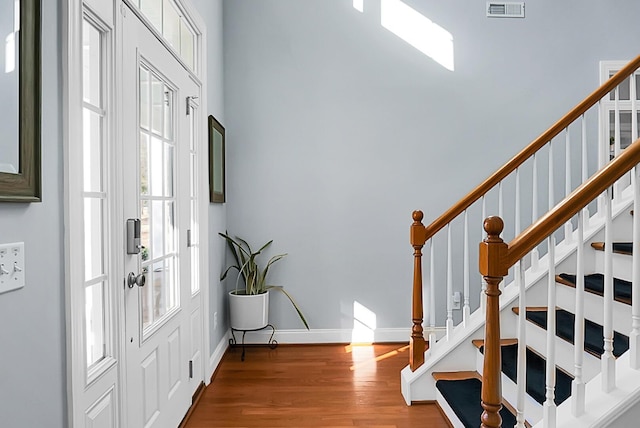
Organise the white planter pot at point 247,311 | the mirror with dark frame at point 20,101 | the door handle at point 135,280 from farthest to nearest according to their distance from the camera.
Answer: the white planter pot at point 247,311 → the door handle at point 135,280 → the mirror with dark frame at point 20,101

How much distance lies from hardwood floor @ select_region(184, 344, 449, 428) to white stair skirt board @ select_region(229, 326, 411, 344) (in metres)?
0.09

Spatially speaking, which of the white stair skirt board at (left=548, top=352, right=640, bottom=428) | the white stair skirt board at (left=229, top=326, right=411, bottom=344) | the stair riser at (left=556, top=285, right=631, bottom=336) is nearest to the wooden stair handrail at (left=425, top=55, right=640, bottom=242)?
the stair riser at (left=556, top=285, right=631, bottom=336)

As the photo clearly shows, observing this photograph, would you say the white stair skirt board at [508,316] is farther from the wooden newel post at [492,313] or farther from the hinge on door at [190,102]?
the hinge on door at [190,102]

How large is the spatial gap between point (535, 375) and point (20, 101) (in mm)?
2356

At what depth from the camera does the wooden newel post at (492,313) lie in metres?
1.62

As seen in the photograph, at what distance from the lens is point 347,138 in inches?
162

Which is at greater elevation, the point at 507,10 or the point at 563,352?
the point at 507,10

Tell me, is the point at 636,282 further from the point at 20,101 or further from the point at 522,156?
the point at 20,101

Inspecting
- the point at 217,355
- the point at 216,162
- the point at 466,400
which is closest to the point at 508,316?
the point at 466,400

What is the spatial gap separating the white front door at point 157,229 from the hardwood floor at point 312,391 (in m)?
0.25

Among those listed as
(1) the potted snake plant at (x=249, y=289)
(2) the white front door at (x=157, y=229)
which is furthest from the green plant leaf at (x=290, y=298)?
(2) the white front door at (x=157, y=229)

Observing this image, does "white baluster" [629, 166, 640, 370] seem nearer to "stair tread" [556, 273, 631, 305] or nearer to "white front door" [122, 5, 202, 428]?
"stair tread" [556, 273, 631, 305]

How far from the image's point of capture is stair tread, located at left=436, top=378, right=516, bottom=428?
85.9 inches

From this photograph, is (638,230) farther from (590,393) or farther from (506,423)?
(506,423)
